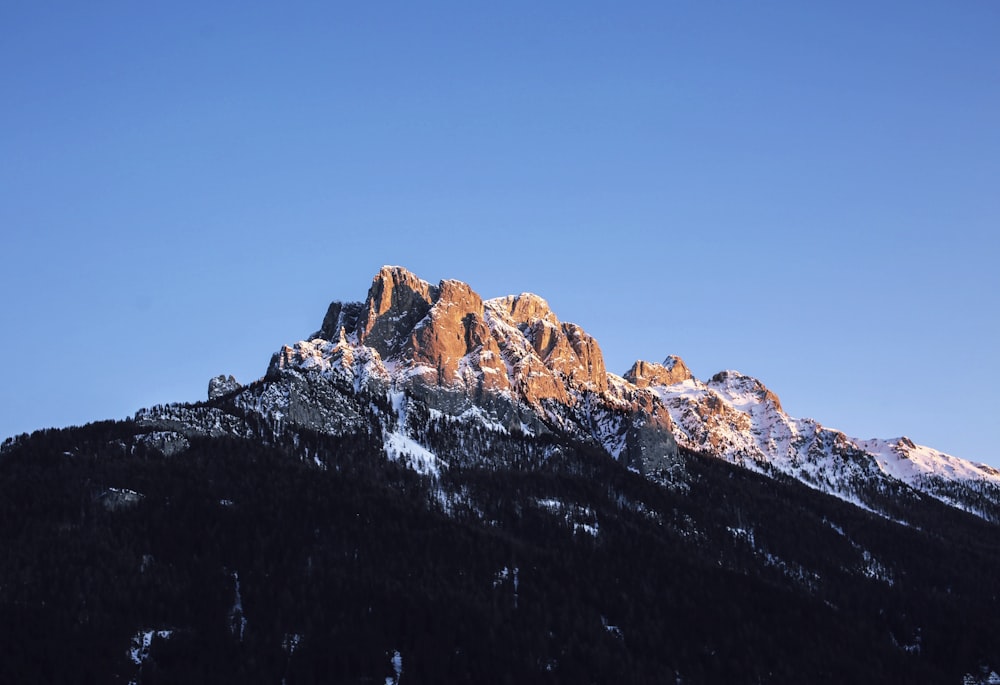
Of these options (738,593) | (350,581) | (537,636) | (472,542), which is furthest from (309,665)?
(738,593)

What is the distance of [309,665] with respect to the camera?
156 metres

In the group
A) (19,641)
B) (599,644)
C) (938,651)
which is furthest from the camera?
(938,651)

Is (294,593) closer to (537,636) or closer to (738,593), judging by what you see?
(537,636)

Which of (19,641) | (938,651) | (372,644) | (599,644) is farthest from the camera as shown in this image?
(938,651)

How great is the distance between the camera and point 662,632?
180 m

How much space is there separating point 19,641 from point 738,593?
4352 inches

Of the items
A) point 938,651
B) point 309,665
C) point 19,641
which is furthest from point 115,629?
point 938,651

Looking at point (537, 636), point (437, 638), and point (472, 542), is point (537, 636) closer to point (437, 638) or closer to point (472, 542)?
point (437, 638)

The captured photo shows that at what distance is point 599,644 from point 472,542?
32.8m

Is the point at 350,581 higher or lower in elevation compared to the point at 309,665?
higher

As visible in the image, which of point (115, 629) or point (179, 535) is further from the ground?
point (179, 535)

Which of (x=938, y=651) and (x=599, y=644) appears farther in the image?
(x=938, y=651)

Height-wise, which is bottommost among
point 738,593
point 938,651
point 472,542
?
point 938,651

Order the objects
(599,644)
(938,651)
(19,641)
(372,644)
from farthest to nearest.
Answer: (938,651), (599,644), (372,644), (19,641)
